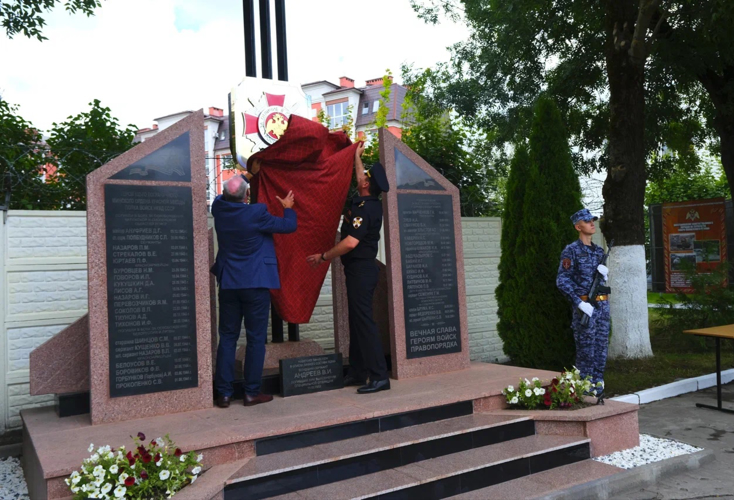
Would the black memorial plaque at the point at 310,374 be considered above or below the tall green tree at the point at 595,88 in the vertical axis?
below

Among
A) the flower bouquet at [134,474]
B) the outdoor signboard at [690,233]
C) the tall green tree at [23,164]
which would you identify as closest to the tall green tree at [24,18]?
the tall green tree at [23,164]

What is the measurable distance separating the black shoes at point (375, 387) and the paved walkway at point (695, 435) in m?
1.99

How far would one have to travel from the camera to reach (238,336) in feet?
16.2

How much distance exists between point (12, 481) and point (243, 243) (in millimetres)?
2465

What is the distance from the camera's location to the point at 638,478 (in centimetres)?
438

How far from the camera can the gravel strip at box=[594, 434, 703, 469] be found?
4678mm

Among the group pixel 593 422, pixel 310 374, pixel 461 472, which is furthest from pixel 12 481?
pixel 593 422

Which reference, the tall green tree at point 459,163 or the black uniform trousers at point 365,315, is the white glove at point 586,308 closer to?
the black uniform trousers at point 365,315

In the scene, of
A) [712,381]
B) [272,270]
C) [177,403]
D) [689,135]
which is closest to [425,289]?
[272,270]

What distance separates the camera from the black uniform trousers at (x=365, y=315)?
530 cm

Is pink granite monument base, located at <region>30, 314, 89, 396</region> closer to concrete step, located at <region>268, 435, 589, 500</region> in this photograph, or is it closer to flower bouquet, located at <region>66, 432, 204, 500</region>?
flower bouquet, located at <region>66, 432, 204, 500</region>

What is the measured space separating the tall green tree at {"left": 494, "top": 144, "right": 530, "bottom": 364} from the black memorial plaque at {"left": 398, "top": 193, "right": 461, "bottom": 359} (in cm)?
130

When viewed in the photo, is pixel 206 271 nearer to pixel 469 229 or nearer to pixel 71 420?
pixel 71 420

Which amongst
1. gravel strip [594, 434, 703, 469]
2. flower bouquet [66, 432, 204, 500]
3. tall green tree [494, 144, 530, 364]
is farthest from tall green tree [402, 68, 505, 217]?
flower bouquet [66, 432, 204, 500]
